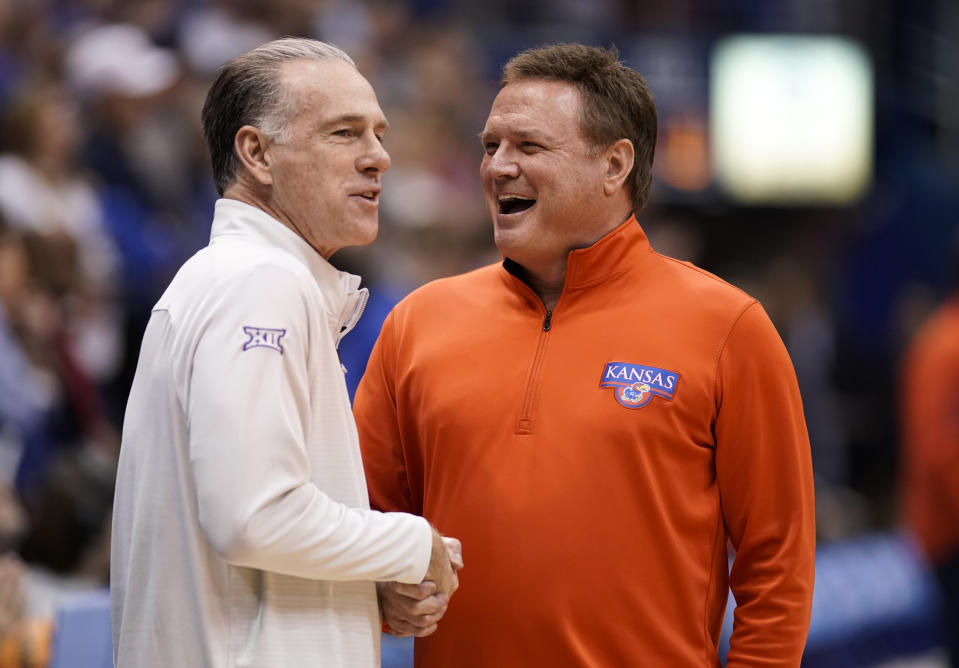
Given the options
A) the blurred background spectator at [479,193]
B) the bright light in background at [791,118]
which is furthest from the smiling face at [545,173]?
the bright light in background at [791,118]

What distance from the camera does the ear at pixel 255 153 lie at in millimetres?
2498

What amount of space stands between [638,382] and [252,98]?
1018mm

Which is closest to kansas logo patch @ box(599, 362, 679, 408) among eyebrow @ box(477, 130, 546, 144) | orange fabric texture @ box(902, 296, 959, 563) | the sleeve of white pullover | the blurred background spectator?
eyebrow @ box(477, 130, 546, 144)

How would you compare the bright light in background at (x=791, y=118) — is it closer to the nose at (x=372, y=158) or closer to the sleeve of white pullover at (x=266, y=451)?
the nose at (x=372, y=158)

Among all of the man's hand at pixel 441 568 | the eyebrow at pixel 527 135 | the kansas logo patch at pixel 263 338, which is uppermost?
the eyebrow at pixel 527 135

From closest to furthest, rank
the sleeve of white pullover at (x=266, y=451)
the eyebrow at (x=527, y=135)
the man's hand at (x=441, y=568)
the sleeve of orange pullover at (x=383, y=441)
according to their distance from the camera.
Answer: the sleeve of white pullover at (x=266, y=451), the man's hand at (x=441, y=568), the eyebrow at (x=527, y=135), the sleeve of orange pullover at (x=383, y=441)

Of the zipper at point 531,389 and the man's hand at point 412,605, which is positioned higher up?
the zipper at point 531,389

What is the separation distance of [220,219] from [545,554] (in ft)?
3.25

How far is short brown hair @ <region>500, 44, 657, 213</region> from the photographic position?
296 centimetres

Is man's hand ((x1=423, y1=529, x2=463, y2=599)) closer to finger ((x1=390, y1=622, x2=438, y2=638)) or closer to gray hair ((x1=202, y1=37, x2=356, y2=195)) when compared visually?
finger ((x1=390, y1=622, x2=438, y2=638))

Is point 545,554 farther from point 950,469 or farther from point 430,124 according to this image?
point 430,124

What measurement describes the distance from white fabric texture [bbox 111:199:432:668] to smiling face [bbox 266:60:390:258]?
7cm

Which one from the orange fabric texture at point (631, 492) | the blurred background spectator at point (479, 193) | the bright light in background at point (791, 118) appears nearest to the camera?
the orange fabric texture at point (631, 492)

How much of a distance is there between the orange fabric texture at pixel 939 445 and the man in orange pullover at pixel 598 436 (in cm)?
325
